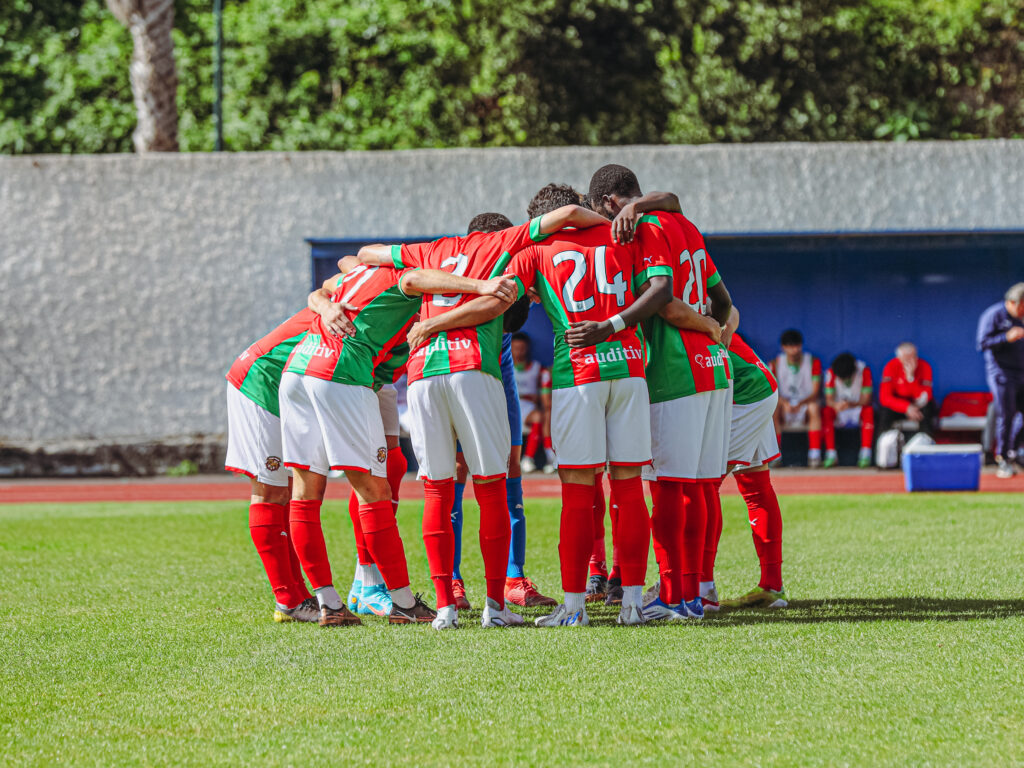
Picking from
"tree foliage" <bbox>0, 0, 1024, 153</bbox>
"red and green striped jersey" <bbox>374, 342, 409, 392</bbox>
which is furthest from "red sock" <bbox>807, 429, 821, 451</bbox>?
"tree foliage" <bbox>0, 0, 1024, 153</bbox>

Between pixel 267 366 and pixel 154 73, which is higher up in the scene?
pixel 154 73

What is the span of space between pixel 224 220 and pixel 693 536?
1173 cm

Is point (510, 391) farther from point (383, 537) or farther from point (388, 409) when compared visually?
point (383, 537)

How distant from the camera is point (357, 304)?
19.5 feet

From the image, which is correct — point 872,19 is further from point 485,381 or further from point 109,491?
point 485,381

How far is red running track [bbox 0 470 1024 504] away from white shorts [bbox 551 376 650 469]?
7041 mm

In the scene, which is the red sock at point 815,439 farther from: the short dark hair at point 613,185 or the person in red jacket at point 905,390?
the short dark hair at point 613,185

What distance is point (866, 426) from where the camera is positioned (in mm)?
15633

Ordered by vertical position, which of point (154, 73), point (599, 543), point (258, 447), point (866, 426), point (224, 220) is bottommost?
point (599, 543)

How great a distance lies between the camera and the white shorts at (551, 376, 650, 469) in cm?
561

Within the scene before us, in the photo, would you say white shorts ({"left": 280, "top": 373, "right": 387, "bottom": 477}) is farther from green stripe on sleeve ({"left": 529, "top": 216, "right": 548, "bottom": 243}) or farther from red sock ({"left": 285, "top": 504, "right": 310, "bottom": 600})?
green stripe on sleeve ({"left": 529, "top": 216, "right": 548, "bottom": 243})

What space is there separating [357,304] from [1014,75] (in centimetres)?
2790

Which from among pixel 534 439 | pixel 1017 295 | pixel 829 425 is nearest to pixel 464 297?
pixel 1017 295

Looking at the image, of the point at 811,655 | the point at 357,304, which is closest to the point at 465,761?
the point at 811,655
